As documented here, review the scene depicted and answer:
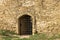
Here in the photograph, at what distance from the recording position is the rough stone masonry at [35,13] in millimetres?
11742

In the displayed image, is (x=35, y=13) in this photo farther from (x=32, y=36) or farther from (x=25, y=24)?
(x=32, y=36)

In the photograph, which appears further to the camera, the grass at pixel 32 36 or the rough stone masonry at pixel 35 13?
the rough stone masonry at pixel 35 13

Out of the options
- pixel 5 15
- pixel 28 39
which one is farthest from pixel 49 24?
pixel 5 15

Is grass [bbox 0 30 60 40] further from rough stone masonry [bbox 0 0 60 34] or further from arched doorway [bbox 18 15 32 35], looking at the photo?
arched doorway [bbox 18 15 32 35]

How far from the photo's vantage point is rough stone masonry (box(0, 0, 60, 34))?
11742 mm

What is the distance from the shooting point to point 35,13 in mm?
12133

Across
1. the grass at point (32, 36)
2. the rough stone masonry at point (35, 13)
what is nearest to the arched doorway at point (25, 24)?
the rough stone masonry at point (35, 13)

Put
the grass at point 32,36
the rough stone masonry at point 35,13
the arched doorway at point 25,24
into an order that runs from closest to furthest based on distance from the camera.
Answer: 1. the grass at point 32,36
2. the rough stone masonry at point 35,13
3. the arched doorway at point 25,24

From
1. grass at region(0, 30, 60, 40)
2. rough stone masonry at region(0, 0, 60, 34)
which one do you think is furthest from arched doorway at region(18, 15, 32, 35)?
Answer: grass at region(0, 30, 60, 40)

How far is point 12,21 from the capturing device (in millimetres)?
12461

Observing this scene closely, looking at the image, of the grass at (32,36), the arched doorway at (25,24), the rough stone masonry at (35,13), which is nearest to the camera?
the grass at (32,36)

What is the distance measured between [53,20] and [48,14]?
460 mm

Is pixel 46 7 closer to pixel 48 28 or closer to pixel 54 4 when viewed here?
pixel 54 4

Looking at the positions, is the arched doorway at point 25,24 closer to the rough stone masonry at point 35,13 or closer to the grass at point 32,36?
the rough stone masonry at point 35,13
